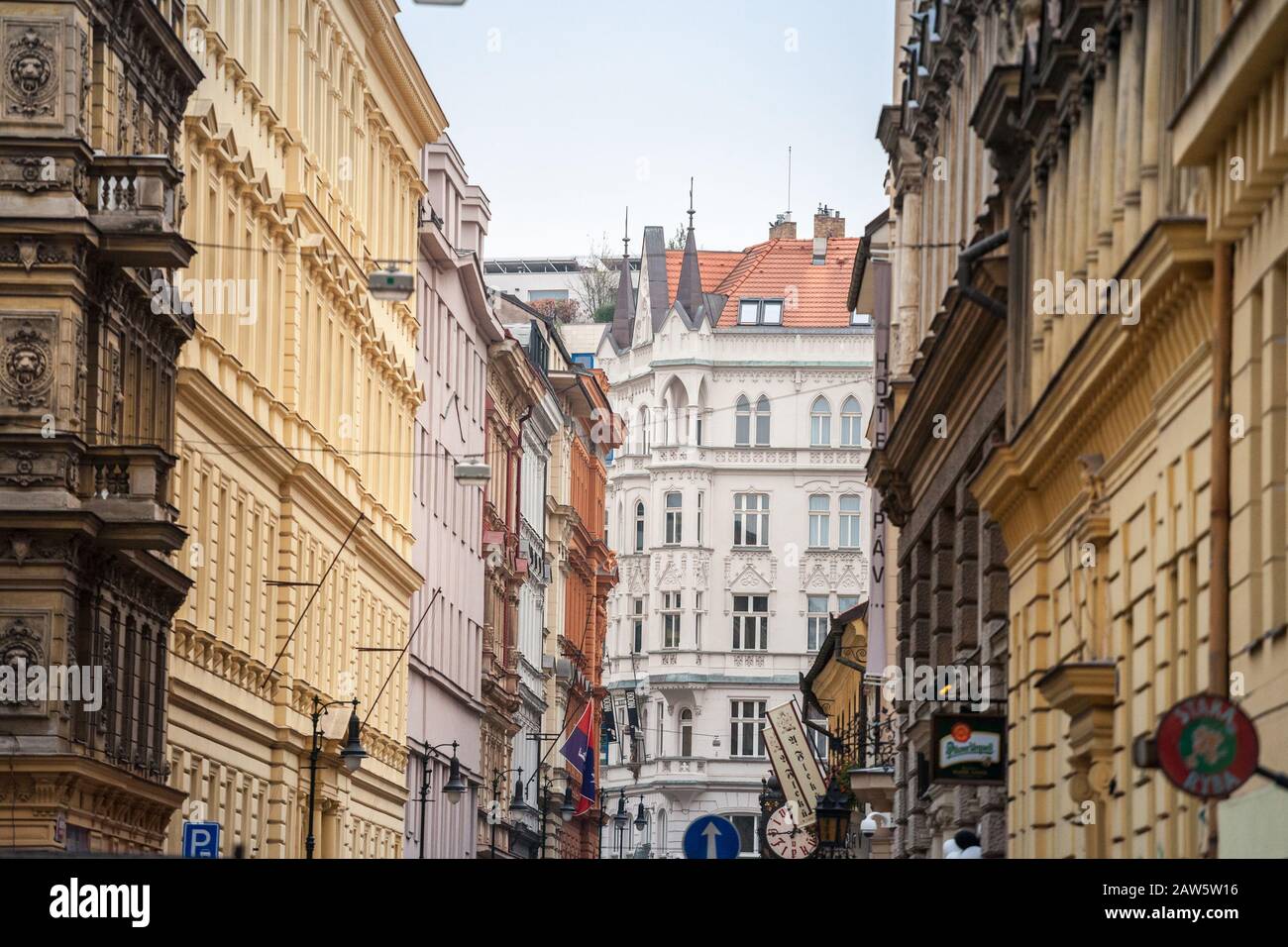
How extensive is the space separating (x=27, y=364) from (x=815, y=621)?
83874 millimetres

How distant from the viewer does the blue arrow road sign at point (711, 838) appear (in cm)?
2669

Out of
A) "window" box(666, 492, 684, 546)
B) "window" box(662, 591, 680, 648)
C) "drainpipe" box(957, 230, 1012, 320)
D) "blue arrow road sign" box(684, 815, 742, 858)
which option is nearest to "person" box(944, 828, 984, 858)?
"blue arrow road sign" box(684, 815, 742, 858)

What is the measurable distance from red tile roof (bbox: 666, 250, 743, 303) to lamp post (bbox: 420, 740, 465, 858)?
4868 centimetres

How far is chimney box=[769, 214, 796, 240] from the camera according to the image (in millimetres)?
116463

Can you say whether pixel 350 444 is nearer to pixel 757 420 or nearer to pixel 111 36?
pixel 111 36

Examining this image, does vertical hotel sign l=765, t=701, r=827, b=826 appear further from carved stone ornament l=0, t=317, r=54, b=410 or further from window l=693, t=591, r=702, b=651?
window l=693, t=591, r=702, b=651

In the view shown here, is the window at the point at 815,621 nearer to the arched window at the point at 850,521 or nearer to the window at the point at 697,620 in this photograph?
Result: the arched window at the point at 850,521

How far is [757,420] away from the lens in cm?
11744

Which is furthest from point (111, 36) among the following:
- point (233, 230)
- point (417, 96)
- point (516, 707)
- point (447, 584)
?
point (516, 707)

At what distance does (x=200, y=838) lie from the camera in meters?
32.1

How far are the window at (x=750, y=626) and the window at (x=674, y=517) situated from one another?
3383 millimetres

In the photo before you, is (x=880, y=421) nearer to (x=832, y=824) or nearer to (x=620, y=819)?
(x=832, y=824)

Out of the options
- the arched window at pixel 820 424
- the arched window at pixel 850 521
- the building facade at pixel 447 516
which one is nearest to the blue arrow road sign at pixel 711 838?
the building facade at pixel 447 516

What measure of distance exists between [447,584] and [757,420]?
168 ft
